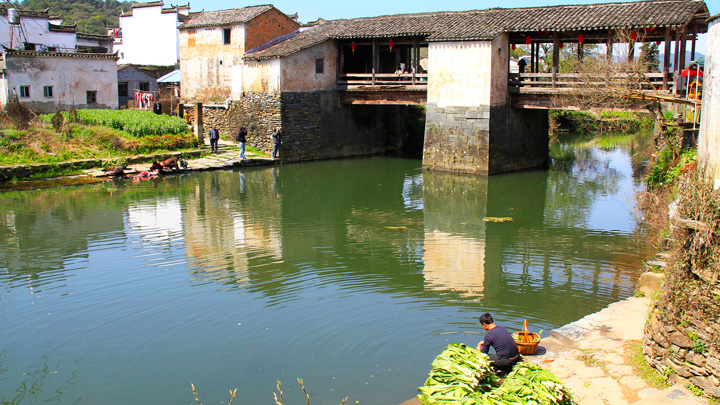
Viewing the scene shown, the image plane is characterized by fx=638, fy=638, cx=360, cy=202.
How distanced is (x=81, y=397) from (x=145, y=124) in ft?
59.8

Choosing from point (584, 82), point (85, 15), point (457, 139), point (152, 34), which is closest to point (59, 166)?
point (457, 139)

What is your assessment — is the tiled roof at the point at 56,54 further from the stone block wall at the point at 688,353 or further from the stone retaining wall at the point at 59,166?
the stone block wall at the point at 688,353

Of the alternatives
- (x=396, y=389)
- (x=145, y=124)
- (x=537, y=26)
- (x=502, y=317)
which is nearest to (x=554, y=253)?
(x=502, y=317)

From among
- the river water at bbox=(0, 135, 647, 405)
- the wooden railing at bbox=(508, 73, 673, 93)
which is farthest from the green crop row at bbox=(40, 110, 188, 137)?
the wooden railing at bbox=(508, 73, 673, 93)

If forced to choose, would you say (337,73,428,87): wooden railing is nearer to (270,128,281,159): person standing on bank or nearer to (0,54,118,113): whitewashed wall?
(270,128,281,159): person standing on bank

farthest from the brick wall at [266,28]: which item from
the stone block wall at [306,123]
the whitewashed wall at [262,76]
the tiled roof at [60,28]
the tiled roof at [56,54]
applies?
the tiled roof at [60,28]

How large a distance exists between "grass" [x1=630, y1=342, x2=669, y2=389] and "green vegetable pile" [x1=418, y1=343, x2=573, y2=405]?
97 cm

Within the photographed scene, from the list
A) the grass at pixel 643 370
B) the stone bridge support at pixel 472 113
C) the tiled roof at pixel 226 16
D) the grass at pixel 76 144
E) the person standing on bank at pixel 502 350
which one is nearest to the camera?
the grass at pixel 643 370

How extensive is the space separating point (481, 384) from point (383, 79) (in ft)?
65.6

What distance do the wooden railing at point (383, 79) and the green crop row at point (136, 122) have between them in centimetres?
646

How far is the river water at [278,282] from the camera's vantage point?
679cm

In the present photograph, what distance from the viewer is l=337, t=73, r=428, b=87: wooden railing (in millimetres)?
22406

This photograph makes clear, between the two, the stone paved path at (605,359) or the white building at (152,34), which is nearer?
the stone paved path at (605,359)

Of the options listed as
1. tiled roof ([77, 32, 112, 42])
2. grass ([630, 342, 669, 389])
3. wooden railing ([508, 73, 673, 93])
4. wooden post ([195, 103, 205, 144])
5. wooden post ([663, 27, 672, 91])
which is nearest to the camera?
grass ([630, 342, 669, 389])
